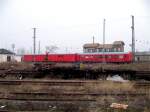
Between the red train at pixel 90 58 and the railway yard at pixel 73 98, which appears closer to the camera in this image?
the railway yard at pixel 73 98

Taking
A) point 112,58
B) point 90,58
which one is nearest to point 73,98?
point 112,58

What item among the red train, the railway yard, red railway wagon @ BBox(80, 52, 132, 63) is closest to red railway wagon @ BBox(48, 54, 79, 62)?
the red train

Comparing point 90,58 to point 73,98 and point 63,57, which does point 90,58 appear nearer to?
point 63,57

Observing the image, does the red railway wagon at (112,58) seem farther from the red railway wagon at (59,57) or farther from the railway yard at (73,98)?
the railway yard at (73,98)

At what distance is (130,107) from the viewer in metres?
12.4

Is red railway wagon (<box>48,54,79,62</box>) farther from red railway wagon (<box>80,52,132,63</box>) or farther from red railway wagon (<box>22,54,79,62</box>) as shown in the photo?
red railway wagon (<box>80,52,132,63</box>)

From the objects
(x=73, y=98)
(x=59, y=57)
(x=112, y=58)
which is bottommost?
(x=73, y=98)

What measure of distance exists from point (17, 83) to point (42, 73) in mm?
7217

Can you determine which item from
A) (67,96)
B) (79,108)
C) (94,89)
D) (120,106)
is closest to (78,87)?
(94,89)

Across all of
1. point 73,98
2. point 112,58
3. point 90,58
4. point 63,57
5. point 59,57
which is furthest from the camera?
point 63,57

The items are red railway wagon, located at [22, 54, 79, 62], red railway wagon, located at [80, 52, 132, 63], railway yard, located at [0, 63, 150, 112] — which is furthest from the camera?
red railway wagon, located at [22, 54, 79, 62]

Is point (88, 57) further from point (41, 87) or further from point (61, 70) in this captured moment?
point (41, 87)

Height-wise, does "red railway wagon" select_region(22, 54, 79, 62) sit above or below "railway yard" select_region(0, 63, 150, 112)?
above

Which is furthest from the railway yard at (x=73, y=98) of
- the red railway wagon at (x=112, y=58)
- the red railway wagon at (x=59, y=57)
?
the red railway wagon at (x=59, y=57)
